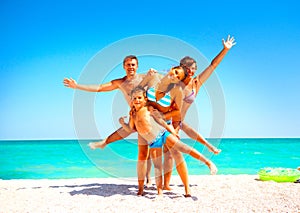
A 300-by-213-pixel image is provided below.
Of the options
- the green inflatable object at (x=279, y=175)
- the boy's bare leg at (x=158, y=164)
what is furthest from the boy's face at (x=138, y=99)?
the green inflatable object at (x=279, y=175)

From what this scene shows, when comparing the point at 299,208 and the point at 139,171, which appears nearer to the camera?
the point at 299,208

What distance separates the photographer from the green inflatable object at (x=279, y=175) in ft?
23.4

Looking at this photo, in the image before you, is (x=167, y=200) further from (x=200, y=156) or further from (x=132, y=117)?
(x=132, y=117)

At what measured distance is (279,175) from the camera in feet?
23.8

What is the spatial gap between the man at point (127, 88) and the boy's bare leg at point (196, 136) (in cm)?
81

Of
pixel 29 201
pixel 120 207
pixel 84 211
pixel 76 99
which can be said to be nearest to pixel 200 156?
pixel 120 207

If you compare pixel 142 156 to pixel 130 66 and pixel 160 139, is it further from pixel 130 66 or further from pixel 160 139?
pixel 130 66

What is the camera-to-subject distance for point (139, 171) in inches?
221

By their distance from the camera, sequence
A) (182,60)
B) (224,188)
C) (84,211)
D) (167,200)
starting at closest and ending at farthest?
(84,211)
(167,200)
(182,60)
(224,188)

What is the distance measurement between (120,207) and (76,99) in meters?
2.07

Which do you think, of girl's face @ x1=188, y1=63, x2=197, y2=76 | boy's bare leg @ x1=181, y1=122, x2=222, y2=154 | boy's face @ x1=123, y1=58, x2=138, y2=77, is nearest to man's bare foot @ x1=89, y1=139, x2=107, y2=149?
boy's face @ x1=123, y1=58, x2=138, y2=77

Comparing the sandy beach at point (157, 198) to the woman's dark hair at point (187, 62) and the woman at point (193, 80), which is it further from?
the woman's dark hair at point (187, 62)

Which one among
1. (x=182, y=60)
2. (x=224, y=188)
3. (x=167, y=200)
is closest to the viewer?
(x=167, y=200)

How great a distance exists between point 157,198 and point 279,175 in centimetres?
332
